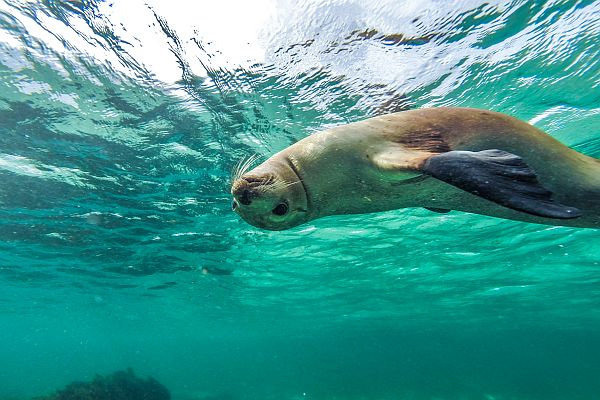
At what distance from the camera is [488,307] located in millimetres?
32656

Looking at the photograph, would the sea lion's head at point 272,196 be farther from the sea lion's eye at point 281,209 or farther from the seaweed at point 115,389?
the seaweed at point 115,389

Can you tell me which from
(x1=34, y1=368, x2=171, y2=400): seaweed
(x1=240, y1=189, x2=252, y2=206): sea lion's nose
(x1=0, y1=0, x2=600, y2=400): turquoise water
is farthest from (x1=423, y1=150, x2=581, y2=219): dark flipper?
(x1=34, y1=368, x2=171, y2=400): seaweed

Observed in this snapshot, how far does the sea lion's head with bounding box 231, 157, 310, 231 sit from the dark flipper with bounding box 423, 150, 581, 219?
87 centimetres

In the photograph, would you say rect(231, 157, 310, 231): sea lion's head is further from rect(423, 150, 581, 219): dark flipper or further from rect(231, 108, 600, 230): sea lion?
rect(423, 150, 581, 219): dark flipper

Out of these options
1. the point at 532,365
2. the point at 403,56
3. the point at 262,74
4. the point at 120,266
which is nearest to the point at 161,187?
the point at 262,74

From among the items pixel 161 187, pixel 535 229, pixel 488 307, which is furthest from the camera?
pixel 488 307

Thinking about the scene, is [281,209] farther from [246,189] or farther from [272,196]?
[246,189]

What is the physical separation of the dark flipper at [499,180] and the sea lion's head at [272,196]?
0.87 metres

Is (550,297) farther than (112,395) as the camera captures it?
Yes

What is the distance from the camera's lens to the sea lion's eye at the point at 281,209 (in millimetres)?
2318

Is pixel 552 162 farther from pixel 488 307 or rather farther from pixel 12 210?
pixel 488 307

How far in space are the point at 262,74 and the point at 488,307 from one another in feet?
109

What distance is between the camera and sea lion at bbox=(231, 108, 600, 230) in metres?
2.27

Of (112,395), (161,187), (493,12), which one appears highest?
(161,187)
